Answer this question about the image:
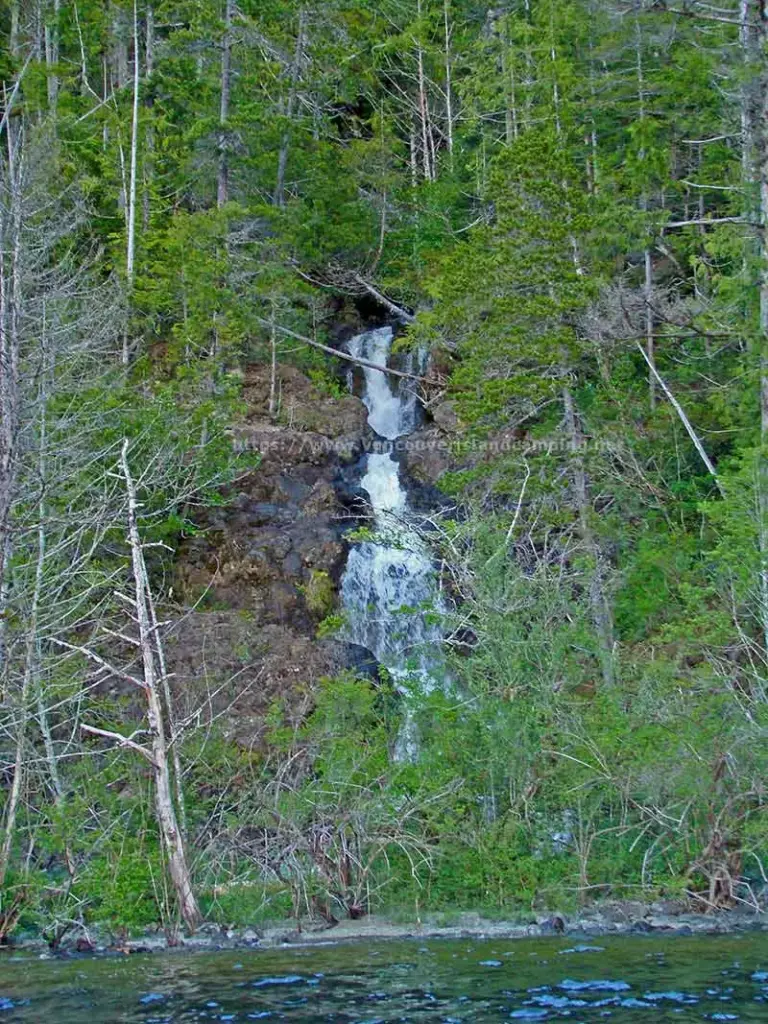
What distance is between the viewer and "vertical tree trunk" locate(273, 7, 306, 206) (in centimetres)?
2872

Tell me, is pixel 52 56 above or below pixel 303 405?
above

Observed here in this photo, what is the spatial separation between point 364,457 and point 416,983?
54.5 feet

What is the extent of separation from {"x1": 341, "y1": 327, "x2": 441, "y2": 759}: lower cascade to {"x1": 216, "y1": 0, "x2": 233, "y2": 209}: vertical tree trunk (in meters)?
6.45

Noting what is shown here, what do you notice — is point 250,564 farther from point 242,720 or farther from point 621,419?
point 621,419

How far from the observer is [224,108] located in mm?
27078

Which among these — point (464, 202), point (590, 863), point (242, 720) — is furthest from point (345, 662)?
point (464, 202)

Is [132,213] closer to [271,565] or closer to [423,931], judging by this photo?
[271,565]

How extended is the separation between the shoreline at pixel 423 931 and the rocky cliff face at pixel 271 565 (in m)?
3.86

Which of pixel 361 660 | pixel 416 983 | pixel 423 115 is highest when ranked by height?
pixel 423 115

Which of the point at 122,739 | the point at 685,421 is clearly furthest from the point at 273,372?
the point at 122,739

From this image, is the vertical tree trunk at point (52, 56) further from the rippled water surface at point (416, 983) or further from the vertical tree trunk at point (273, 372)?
the rippled water surface at point (416, 983)

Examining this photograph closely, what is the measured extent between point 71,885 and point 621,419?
1401 centimetres

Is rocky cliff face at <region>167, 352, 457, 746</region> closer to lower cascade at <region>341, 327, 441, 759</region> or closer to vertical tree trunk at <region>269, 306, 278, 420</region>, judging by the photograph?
vertical tree trunk at <region>269, 306, 278, 420</region>

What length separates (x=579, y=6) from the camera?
28891 millimetres
